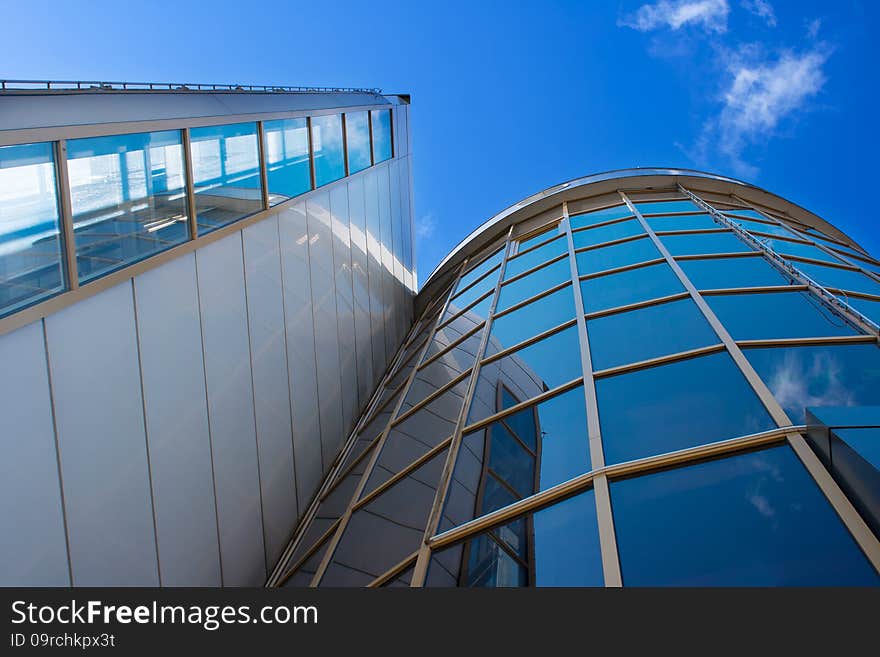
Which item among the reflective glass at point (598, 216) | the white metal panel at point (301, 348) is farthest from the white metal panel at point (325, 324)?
the reflective glass at point (598, 216)

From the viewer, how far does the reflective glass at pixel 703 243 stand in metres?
11.8

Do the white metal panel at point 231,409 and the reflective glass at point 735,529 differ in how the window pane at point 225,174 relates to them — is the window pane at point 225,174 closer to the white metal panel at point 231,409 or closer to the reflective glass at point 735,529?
the white metal panel at point 231,409

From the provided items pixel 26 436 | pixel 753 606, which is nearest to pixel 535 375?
pixel 753 606

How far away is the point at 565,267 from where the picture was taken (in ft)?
42.6

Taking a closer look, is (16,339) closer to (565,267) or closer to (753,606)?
(753,606)

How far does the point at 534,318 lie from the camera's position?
11.2 meters

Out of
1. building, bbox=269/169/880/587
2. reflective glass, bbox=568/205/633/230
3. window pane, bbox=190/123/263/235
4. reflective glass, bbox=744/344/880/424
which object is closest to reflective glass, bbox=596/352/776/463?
building, bbox=269/169/880/587

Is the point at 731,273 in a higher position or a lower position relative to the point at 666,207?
lower

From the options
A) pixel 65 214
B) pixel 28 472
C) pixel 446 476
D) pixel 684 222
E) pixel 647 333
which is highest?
pixel 684 222

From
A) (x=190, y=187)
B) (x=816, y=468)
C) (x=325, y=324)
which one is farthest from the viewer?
(x=325, y=324)

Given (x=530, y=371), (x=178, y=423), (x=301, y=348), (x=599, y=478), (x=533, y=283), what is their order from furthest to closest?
1. (x=533, y=283)
2. (x=301, y=348)
3. (x=530, y=371)
4. (x=178, y=423)
5. (x=599, y=478)

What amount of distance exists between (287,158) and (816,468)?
33.1 feet

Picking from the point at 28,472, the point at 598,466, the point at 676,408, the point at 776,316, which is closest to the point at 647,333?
the point at 776,316

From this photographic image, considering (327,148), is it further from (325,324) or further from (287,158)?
(325,324)
